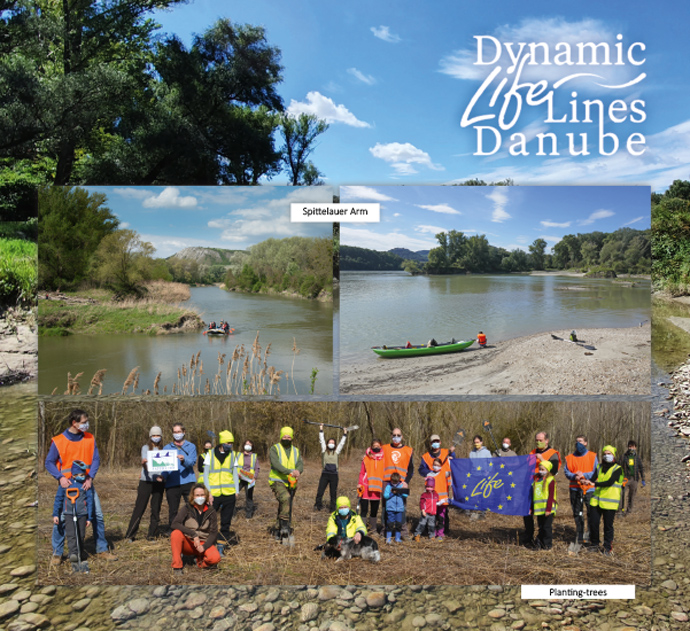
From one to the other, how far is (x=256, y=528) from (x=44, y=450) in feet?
16.5

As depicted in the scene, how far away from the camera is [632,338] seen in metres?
8.45

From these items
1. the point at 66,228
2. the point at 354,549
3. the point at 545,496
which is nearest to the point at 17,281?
the point at 66,228

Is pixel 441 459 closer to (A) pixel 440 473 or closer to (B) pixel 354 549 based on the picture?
(A) pixel 440 473

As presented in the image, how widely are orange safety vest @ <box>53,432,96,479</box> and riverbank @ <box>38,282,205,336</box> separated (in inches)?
109

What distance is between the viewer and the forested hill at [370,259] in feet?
27.1

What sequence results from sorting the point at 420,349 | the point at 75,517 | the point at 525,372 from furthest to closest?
the point at 420,349
the point at 525,372
the point at 75,517

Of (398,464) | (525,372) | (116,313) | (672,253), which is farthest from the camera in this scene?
(672,253)

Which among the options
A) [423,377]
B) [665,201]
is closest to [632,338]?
[423,377]

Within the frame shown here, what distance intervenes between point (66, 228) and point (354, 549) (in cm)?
643

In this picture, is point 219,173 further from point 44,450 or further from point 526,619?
point 526,619

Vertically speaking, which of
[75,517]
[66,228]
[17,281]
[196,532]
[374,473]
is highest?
[66,228]

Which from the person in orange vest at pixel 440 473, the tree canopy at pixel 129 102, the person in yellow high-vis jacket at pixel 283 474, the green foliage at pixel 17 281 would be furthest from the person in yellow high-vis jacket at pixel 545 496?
the tree canopy at pixel 129 102

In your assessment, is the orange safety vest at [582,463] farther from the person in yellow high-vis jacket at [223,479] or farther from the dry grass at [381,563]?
the person in yellow high-vis jacket at [223,479]

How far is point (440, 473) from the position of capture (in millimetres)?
7168
